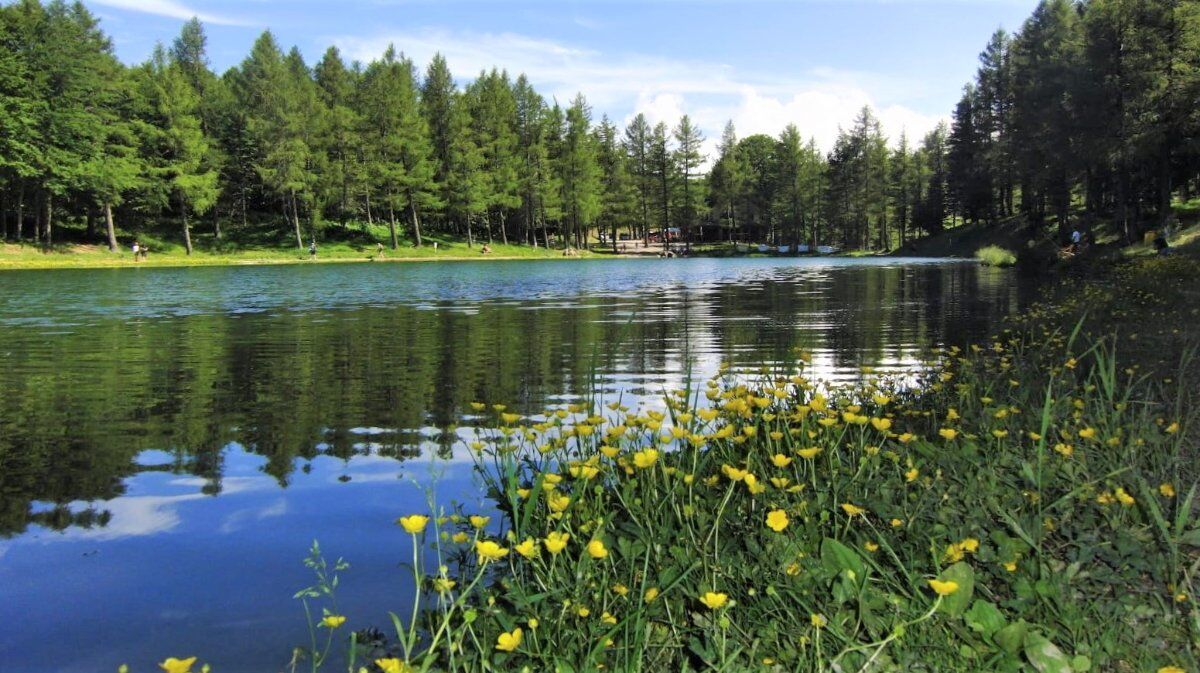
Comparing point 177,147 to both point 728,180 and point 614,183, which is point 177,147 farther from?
point 728,180

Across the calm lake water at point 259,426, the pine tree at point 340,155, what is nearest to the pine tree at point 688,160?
the pine tree at point 340,155

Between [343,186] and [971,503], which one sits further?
[343,186]

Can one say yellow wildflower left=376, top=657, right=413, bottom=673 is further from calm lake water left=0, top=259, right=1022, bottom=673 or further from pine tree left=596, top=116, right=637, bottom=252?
pine tree left=596, top=116, right=637, bottom=252

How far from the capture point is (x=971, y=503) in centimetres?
369

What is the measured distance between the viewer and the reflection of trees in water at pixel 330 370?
6.75 m

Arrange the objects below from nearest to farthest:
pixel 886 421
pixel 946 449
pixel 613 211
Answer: pixel 886 421 < pixel 946 449 < pixel 613 211

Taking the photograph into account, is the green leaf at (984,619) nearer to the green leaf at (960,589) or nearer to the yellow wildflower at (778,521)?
the green leaf at (960,589)

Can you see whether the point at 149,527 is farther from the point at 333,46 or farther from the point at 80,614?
the point at 333,46

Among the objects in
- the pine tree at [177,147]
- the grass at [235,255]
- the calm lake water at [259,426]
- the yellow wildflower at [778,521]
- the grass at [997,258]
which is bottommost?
the calm lake water at [259,426]

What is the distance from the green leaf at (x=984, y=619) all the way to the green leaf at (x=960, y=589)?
43mm

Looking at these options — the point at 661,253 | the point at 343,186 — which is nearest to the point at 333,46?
the point at 343,186

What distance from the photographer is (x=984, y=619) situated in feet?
8.76

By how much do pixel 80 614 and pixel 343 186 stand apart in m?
69.6

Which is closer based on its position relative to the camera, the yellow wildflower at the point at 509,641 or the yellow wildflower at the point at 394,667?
the yellow wildflower at the point at 394,667
